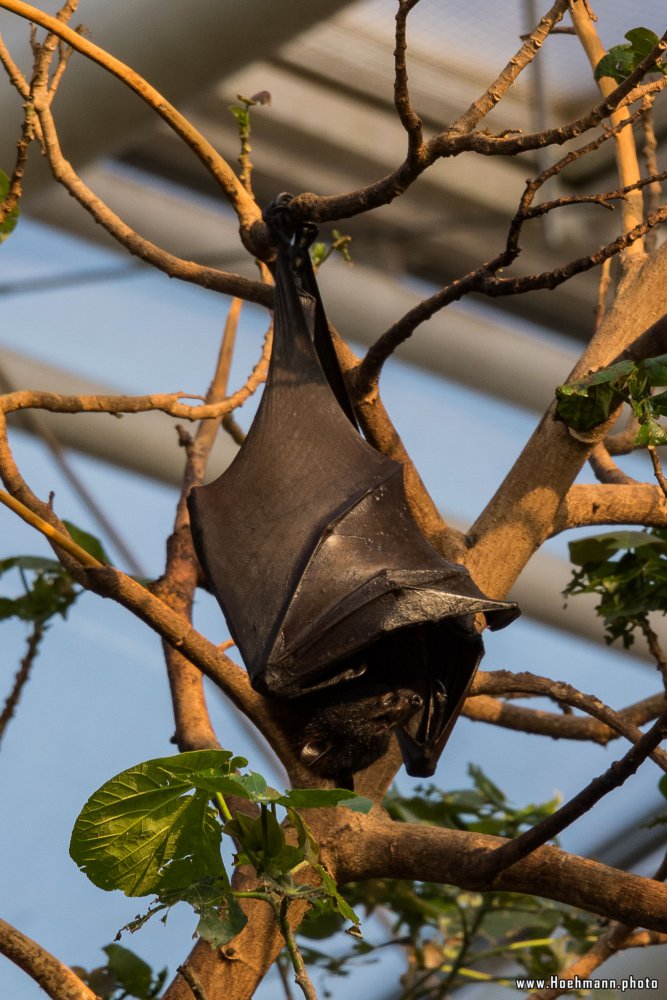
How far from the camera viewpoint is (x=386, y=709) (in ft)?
5.43

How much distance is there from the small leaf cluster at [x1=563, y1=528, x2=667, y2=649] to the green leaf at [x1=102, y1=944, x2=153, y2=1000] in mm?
951

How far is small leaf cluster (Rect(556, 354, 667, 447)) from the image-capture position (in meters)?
1.47

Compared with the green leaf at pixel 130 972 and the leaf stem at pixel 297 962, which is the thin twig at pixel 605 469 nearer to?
the leaf stem at pixel 297 962

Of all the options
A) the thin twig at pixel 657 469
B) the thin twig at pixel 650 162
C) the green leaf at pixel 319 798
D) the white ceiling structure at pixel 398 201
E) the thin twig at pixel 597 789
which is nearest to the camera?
the green leaf at pixel 319 798

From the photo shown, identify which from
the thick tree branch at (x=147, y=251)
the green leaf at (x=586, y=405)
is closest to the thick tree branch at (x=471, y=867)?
the green leaf at (x=586, y=405)

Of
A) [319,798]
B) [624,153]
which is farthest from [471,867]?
[624,153]

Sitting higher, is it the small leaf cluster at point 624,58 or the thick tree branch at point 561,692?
the small leaf cluster at point 624,58

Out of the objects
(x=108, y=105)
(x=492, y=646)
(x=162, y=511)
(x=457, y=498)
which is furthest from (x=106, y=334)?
(x=108, y=105)

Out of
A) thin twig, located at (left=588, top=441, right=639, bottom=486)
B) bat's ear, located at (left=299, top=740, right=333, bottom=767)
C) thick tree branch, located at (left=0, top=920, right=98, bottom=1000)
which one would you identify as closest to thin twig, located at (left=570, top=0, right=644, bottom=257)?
thin twig, located at (left=588, top=441, right=639, bottom=486)

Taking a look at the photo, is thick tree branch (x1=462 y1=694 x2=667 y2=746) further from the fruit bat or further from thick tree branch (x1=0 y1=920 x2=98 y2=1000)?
thick tree branch (x1=0 y1=920 x2=98 y2=1000)

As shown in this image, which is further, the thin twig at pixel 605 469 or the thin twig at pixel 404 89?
the thin twig at pixel 605 469

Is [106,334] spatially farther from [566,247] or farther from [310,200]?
[310,200]

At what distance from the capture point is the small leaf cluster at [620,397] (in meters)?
1.47

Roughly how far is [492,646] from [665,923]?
15.8ft
